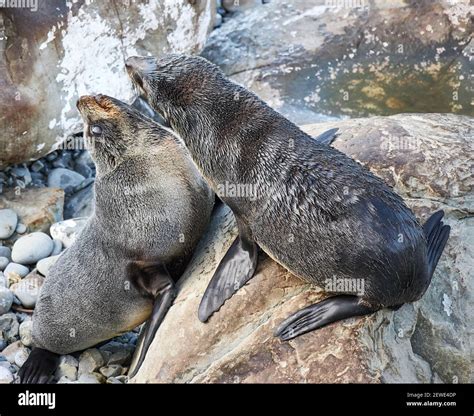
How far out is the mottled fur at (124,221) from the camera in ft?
19.9

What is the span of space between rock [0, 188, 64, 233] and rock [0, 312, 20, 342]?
1188 millimetres

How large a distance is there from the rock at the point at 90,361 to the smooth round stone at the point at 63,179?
2.45 metres

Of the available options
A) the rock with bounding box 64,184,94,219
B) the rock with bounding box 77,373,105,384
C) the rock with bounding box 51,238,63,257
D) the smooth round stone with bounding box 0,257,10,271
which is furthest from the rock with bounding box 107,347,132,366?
the rock with bounding box 64,184,94,219

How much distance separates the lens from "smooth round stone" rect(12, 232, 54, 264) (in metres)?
7.40

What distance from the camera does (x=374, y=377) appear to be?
4.67m

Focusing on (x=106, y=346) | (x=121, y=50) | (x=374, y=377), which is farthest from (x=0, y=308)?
(x=374, y=377)

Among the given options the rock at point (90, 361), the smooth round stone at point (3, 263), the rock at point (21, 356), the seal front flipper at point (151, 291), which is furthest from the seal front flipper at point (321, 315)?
the smooth round stone at point (3, 263)

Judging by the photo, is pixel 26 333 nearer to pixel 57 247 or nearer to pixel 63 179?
pixel 57 247

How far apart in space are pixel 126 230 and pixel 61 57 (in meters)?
2.48

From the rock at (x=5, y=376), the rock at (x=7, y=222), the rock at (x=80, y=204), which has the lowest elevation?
the rock at (x=5, y=376)

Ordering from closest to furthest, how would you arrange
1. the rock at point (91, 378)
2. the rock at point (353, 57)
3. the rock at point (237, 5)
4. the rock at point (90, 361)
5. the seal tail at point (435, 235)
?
the seal tail at point (435, 235)
the rock at point (91, 378)
the rock at point (90, 361)
the rock at point (353, 57)
the rock at point (237, 5)

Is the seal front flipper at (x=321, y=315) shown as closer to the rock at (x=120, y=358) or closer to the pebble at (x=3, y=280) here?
the rock at (x=120, y=358)

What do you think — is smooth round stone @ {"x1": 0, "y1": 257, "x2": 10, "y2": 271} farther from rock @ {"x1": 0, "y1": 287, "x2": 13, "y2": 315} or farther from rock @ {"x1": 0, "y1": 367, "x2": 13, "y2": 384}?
rock @ {"x1": 0, "y1": 367, "x2": 13, "y2": 384}

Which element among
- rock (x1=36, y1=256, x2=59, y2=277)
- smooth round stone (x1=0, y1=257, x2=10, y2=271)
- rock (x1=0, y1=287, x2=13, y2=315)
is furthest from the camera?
smooth round stone (x1=0, y1=257, x2=10, y2=271)
